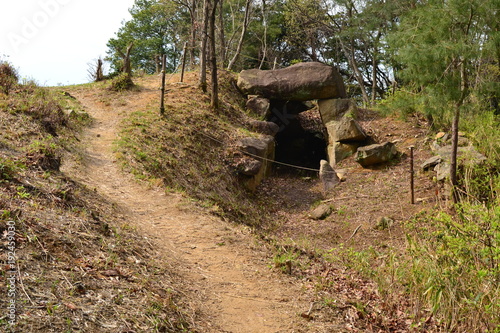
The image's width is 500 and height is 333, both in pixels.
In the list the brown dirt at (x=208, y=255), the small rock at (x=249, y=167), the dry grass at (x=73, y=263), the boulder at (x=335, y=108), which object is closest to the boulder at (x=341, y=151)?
the boulder at (x=335, y=108)

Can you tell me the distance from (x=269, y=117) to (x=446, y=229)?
10881 millimetres

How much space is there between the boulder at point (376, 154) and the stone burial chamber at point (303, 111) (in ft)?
3.99

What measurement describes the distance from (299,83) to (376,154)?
4232mm

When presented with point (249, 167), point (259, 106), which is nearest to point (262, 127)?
point (259, 106)

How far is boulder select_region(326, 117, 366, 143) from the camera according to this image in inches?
541

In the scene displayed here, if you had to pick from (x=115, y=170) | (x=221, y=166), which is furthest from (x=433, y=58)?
(x=115, y=170)

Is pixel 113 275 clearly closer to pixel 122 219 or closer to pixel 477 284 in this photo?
pixel 122 219

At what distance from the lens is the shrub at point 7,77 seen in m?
10.2

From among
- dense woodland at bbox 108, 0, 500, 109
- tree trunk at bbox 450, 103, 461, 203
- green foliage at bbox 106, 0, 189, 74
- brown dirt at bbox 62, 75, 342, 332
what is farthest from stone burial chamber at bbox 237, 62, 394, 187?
green foliage at bbox 106, 0, 189, 74

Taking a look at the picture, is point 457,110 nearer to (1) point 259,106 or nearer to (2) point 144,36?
(1) point 259,106

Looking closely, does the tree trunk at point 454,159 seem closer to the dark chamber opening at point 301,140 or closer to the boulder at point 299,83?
the boulder at point 299,83

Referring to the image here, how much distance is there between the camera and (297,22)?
23.6m

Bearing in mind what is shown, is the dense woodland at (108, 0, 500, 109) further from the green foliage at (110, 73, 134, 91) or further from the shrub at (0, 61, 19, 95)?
the shrub at (0, 61, 19, 95)

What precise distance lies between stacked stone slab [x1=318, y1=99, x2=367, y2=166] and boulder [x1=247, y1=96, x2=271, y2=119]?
6.93 feet
